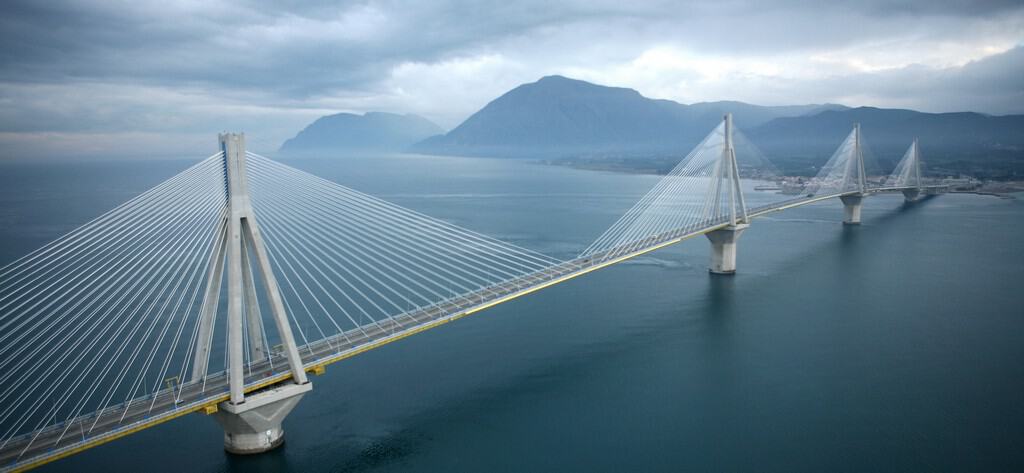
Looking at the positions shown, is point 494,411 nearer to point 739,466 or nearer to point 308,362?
point 308,362

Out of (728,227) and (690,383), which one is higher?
(728,227)

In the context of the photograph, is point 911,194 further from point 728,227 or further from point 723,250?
point 728,227

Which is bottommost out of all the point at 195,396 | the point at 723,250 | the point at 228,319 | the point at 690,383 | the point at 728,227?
the point at 690,383

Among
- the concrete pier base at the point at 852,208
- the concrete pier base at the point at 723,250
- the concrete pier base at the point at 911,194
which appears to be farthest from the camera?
the concrete pier base at the point at 911,194

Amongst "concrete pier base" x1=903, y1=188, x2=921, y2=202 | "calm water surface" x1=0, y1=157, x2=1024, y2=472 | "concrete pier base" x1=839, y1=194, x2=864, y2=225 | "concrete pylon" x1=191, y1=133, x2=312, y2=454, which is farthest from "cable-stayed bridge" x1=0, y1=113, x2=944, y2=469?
"concrete pier base" x1=903, y1=188, x2=921, y2=202

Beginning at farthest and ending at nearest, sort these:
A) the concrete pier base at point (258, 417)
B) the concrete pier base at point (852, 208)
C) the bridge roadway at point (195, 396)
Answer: the concrete pier base at point (852, 208)
the concrete pier base at point (258, 417)
the bridge roadway at point (195, 396)

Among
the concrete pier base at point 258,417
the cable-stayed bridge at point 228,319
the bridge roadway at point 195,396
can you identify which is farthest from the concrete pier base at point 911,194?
the concrete pier base at point 258,417

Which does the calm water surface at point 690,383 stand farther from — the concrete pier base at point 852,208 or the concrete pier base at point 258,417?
the concrete pier base at point 852,208

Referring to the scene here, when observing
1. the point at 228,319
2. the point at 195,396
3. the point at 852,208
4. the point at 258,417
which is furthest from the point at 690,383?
the point at 852,208
